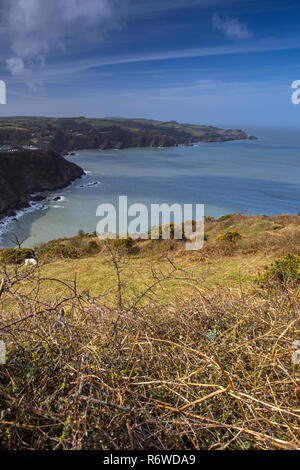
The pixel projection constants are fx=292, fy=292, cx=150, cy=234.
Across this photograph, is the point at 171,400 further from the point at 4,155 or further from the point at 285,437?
the point at 4,155

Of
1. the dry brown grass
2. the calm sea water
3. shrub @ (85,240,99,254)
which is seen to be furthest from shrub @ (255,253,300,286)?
the calm sea water

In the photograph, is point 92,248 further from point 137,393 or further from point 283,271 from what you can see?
point 137,393

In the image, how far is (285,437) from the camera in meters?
1.58

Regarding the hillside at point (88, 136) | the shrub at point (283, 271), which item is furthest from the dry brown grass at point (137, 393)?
the hillside at point (88, 136)

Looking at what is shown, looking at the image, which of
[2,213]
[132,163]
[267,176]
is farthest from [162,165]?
[2,213]

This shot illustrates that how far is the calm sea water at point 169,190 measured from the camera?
126ft

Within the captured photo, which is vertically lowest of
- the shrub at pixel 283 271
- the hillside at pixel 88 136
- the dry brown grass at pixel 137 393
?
the shrub at pixel 283 271

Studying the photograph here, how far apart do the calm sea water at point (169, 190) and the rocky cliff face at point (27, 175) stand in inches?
107

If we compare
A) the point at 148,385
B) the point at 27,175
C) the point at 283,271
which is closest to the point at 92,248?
the point at 283,271

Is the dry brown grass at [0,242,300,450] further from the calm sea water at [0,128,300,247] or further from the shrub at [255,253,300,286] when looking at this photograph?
the calm sea water at [0,128,300,247]

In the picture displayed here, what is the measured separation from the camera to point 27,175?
178 ft

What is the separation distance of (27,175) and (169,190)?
26780mm

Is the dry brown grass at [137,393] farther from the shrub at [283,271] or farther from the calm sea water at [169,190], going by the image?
the calm sea water at [169,190]
